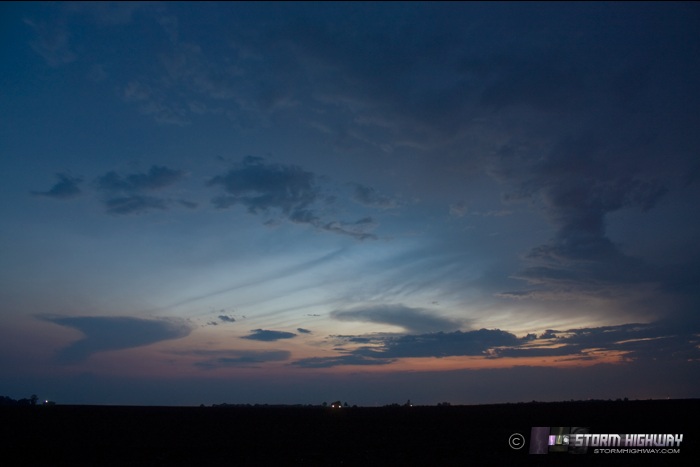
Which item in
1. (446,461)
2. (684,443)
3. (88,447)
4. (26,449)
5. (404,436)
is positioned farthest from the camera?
(404,436)

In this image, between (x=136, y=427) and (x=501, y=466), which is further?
(x=136, y=427)

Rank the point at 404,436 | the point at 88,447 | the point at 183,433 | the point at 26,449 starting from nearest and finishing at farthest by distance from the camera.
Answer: the point at 26,449, the point at 88,447, the point at 404,436, the point at 183,433

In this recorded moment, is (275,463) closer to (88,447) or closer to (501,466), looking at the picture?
(501,466)

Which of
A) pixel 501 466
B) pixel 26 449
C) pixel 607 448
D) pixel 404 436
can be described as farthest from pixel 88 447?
pixel 607 448

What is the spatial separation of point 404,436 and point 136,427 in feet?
116

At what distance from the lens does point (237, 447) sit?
→ 140 feet

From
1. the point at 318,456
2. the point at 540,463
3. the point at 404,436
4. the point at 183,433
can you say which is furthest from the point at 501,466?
the point at 183,433

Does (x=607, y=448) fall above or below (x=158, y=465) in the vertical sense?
above

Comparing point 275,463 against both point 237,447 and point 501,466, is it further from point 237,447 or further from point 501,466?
→ point 501,466

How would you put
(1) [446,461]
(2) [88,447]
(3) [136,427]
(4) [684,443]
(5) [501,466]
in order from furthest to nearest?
1. (3) [136,427]
2. (2) [88,447]
3. (4) [684,443]
4. (1) [446,461]
5. (5) [501,466]

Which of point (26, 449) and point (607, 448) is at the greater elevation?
point (607, 448)

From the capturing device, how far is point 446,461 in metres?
31.6

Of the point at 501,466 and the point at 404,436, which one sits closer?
the point at 501,466

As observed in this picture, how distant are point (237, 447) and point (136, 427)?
2696 cm
